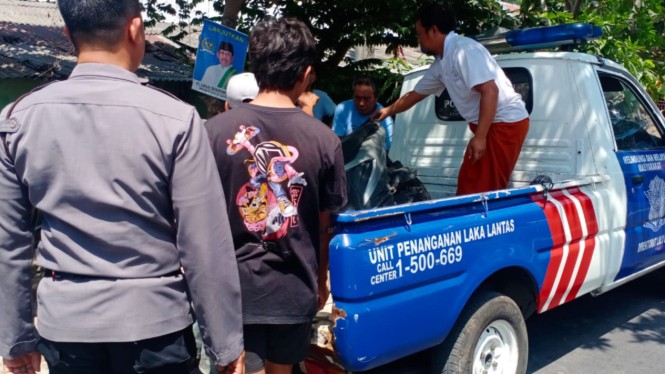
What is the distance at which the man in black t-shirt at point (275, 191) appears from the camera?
6.60 feet

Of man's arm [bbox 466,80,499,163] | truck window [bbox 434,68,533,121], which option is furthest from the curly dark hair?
truck window [bbox 434,68,533,121]

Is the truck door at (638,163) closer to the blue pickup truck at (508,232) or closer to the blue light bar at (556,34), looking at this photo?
the blue pickup truck at (508,232)

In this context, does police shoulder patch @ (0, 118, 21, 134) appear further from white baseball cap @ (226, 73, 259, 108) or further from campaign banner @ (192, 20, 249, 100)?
campaign banner @ (192, 20, 249, 100)

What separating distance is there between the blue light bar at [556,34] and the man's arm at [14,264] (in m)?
3.52

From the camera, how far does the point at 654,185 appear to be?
13.6 ft

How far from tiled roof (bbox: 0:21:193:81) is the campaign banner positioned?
4193 mm

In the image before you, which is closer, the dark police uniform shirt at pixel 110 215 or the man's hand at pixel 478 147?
the dark police uniform shirt at pixel 110 215

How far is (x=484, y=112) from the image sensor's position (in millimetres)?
3523

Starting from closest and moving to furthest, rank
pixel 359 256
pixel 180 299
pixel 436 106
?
pixel 180 299 → pixel 359 256 → pixel 436 106

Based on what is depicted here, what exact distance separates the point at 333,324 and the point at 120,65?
1278mm

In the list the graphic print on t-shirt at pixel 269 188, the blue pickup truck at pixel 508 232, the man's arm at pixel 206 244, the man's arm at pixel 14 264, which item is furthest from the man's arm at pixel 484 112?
the man's arm at pixel 14 264

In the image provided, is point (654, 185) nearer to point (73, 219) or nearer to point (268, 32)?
point (268, 32)

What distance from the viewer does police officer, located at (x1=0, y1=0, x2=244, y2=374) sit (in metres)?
1.57

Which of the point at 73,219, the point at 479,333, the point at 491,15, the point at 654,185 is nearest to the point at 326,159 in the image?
the point at 73,219
